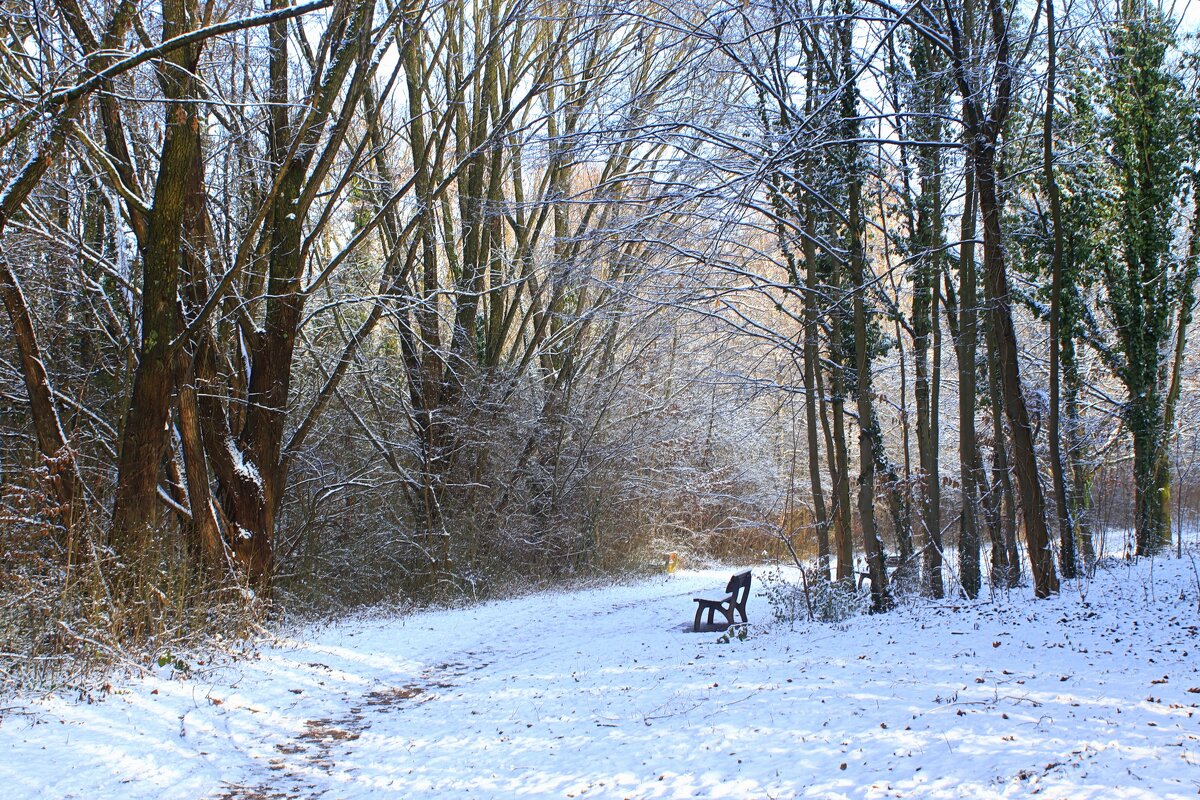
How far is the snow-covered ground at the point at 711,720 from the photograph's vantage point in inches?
165

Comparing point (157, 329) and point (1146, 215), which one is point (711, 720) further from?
point (1146, 215)

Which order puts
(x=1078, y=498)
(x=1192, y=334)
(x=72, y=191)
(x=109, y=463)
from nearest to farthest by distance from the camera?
(x=72, y=191) < (x=109, y=463) < (x=1078, y=498) < (x=1192, y=334)

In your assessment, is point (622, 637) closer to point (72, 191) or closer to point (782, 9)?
point (782, 9)

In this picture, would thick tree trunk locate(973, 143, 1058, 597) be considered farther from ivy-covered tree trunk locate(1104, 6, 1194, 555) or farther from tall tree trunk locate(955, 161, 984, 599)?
ivy-covered tree trunk locate(1104, 6, 1194, 555)

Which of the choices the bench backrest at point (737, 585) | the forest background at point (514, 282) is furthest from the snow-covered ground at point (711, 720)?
the bench backrest at point (737, 585)

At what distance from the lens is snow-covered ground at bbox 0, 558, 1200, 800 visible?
13.7 feet

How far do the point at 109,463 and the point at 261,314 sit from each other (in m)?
2.79

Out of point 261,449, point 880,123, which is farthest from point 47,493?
point 880,123

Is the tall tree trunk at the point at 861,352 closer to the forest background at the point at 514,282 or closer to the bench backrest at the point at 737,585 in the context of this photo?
the forest background at the point at 514,282

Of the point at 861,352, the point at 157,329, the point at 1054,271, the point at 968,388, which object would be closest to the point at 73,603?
the point at 157,329

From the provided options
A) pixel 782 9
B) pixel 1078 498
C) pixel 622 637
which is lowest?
pixel 622 637

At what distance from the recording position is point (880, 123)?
11.6m

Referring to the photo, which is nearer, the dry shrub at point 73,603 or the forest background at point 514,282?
the dry shrub at point 73,603

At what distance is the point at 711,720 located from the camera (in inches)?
216
